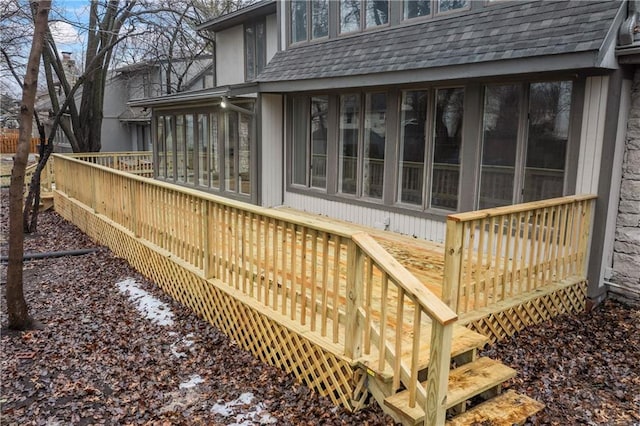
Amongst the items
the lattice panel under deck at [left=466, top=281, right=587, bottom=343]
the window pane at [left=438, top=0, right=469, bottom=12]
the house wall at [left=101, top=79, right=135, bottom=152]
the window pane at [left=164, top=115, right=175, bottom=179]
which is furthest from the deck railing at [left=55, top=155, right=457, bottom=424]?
the house wall at [left=101, top=79, right=135, bottom=152]

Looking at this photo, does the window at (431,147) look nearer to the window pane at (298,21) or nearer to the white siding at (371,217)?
the white siding at (371,217)

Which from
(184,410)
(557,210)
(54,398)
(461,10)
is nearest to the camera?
(184,410)

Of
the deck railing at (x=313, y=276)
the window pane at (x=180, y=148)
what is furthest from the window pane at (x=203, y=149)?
the deck railing at (x=313, y=276)

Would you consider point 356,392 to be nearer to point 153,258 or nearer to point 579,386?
point 579,386

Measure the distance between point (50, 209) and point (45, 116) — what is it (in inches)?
904

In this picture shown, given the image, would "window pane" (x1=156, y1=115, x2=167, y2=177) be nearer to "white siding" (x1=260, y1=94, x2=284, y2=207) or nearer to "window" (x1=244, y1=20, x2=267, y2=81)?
"window" (x1=244, y1=20, x2=267, y2=81)

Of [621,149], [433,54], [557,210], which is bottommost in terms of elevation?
[557,210]

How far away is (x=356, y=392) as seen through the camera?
10.6 feet

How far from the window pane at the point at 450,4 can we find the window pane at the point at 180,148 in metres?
7.56

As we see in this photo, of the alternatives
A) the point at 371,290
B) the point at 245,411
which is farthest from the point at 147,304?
the point at 371,290

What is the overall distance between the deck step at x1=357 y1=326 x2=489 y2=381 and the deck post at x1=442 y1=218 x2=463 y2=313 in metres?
0.26

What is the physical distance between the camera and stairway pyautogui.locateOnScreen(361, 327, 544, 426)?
2949mm

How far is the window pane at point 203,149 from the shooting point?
1129 cm

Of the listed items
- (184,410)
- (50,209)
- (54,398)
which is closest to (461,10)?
(184,410)
